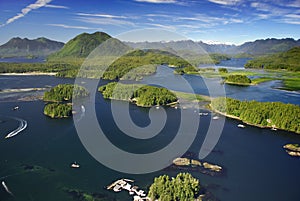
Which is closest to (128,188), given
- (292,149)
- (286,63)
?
→ (292,149)

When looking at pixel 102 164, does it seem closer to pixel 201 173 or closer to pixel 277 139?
pixel 201 173

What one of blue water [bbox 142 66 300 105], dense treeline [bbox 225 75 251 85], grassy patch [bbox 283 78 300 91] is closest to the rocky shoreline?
blue water [bbox 142 66 300 105]

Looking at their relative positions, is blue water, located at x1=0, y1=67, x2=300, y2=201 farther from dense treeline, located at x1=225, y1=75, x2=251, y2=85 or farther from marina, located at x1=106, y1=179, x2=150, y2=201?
dense treeline, located at x1=225, y1=75, x2=251, y2=85

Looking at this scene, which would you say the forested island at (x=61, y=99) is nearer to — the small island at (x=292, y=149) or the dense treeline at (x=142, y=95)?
the dense treeline at (x=142, y=95)

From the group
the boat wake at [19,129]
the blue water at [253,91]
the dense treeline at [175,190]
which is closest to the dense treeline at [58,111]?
the boat wake at [19,129]

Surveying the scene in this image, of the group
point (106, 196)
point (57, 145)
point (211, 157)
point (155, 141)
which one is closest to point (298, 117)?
point (211, 157)
